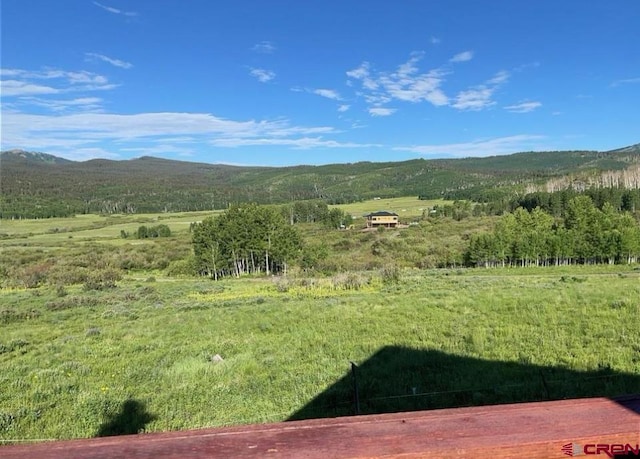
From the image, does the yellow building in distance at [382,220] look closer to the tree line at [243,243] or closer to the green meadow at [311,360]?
the tree line at [243,243]

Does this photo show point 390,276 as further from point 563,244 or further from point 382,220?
point 382,220

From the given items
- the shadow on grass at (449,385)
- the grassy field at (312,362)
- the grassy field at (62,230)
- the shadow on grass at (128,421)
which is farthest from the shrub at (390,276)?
the grassy field at (62,230)

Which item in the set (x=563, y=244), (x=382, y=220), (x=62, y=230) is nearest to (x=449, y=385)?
(x=563, y=244)

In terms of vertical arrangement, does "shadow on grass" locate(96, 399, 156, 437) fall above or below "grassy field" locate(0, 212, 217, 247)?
above

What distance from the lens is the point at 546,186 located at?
146 m

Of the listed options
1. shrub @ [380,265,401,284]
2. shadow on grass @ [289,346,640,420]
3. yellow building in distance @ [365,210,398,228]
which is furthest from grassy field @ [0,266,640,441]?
yellow building in distance @ [365,210,398,228]

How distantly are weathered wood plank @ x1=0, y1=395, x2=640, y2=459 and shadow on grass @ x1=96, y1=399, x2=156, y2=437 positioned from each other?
16.1 feet

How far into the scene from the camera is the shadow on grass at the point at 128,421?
611 cm

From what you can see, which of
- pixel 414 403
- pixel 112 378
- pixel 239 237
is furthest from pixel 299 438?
pixel 239 237

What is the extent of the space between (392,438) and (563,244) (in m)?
56.9

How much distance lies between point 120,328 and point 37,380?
6.11 metres

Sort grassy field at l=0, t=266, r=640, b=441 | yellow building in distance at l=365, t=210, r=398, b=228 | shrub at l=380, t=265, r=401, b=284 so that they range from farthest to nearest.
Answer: yellow building in distance at l=365, t=210, r=398, b=228 < shrub at l=380, t=265, r=401, b=284 < grassy field at l=0, t=266, r=640, b=441

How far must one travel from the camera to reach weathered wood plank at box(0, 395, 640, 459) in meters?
1.68

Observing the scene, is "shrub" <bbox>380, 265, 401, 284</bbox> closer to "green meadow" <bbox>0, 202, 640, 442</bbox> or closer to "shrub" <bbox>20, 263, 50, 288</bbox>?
"green meadow" <bbox>0, 202, 640, 442</bbox>
